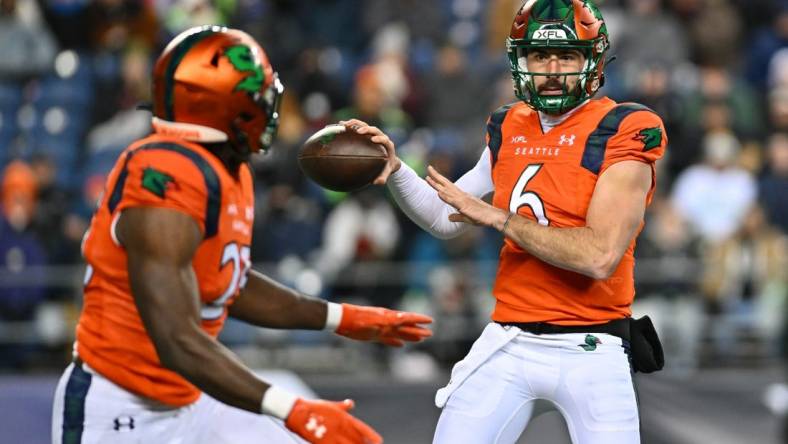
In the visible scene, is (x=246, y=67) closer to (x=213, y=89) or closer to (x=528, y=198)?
(x=213, y=89)

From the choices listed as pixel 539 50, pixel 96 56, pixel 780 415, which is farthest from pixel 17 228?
pixel 539 50

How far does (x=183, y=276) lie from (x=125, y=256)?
0.31m

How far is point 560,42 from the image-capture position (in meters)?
4.32

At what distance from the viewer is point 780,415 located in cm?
758

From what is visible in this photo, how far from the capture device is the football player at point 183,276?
367 centimetres

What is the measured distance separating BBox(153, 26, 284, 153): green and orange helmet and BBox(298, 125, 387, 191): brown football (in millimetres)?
476

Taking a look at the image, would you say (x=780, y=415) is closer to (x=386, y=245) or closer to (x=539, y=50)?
(x=386, y=245)

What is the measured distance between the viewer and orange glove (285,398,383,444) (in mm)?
3592

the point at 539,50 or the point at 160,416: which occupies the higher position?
the point at 539,50

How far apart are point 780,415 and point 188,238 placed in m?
4.92

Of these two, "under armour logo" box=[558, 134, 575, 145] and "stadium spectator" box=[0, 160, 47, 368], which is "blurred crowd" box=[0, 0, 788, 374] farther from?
"under armour logo" box=[558, 134, 575, 145]

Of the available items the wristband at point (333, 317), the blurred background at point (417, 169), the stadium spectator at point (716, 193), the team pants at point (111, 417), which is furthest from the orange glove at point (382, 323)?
the stadium spectator at point (716, 193)

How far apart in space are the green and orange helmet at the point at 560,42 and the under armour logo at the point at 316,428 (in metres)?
1.40

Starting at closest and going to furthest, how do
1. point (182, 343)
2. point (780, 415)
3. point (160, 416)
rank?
point (182, 343), point (160, 416), point (780, 415)
